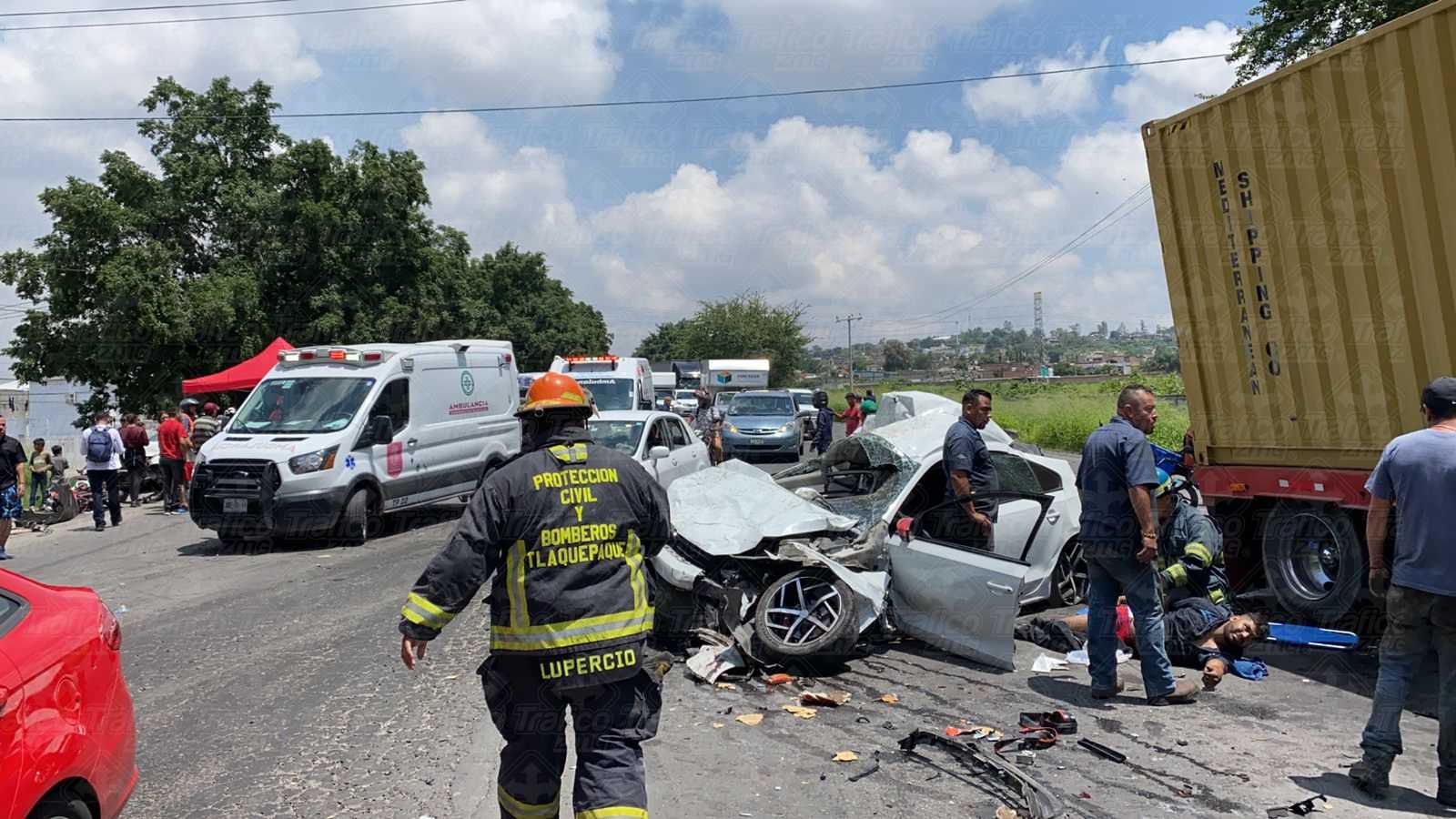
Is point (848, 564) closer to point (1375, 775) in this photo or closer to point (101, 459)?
point (1375, 775)

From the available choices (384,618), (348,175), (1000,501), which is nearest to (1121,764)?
(1000,501)

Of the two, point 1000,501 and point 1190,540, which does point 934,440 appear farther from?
point 1190,540

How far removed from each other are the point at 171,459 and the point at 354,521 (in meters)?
6.13

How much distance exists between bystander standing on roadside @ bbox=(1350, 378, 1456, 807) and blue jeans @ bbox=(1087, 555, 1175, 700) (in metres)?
1.23

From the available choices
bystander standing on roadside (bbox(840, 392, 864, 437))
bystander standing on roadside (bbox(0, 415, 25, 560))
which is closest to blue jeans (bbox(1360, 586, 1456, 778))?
bystander standing on roadside (bbox(0, 415, 25, 560))

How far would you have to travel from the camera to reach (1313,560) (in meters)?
7.78

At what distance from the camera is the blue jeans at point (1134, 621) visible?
5730 millimetres

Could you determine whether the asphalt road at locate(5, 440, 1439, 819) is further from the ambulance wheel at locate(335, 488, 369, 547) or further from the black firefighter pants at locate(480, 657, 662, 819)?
the ambulance wheel at locate(335, 488, 369, 547)

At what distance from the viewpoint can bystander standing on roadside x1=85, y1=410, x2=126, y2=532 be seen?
14.1 metres

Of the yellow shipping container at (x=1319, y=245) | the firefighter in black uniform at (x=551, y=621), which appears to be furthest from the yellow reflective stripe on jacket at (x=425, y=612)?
the yellow shipping container at (x=1319, y=245)

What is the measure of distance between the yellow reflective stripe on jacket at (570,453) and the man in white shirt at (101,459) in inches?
523

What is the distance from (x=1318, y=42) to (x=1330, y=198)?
543 inches

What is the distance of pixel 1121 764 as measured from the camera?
478 centimetres

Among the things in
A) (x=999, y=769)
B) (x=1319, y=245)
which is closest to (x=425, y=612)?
(x=999, y=769)
